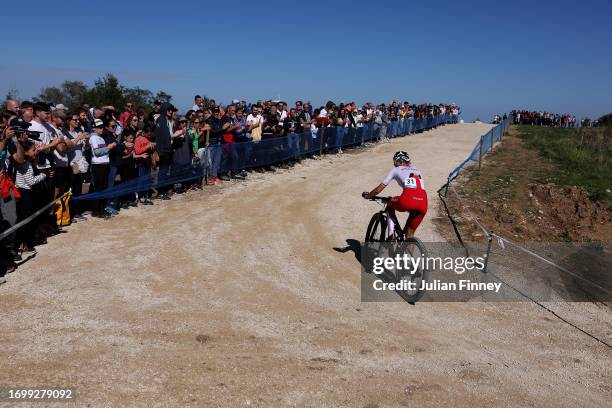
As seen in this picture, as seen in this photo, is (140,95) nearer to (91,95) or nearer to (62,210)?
(91,95)

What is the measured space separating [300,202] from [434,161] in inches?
417

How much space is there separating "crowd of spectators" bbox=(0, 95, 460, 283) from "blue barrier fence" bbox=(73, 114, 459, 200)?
0.05m

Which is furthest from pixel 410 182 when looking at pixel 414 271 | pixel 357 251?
pixel 357 251

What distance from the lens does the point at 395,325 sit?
662 cm

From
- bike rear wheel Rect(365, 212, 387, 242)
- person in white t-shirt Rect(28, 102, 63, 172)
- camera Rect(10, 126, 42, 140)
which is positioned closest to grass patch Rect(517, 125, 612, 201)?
bike rear wheel Rect(365, 212, 387, 242)

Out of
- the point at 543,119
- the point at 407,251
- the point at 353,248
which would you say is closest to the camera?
the point at 407,251

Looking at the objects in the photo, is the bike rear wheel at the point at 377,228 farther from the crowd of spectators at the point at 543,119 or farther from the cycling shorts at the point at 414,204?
the crowd of spectators at the point at 543,119

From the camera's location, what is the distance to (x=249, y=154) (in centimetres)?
1578

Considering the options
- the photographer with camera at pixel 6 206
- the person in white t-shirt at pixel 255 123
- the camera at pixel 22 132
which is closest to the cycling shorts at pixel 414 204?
the camera at pixel 22 132

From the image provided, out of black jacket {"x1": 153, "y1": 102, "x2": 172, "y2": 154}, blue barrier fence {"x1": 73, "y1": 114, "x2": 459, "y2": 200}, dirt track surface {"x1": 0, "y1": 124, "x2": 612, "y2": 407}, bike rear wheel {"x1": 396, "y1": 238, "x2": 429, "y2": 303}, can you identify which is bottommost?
dirt track surface {"x1": 0, "y1": 124, "x2": 612, "y2": 407}

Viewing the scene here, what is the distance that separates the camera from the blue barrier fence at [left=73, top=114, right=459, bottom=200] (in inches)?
460

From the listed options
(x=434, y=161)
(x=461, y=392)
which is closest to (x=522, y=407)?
(x=461, y=392)

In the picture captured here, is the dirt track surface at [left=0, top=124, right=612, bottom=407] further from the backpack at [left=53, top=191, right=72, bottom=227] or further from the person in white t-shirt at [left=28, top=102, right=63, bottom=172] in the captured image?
the person in white t-shirt at [left=28, top=102, right=63, bottom=172]

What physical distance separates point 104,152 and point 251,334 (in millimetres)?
6483
